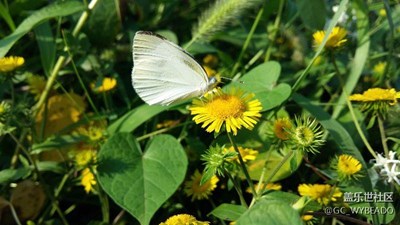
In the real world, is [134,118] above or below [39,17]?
below

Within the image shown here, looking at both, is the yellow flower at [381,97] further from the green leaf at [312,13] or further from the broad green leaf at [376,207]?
the green leaf at [312,13]

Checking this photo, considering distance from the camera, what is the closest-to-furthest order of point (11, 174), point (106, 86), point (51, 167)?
point (11, 174) → point (51, 167) → point (106, 86)

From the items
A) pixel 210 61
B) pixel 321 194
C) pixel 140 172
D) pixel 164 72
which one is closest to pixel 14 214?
pixel 140 172

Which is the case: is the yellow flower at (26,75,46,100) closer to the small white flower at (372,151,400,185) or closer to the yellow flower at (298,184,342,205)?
the yellow flower at (298,184,342,205)

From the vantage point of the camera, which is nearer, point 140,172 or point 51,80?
point 140,172

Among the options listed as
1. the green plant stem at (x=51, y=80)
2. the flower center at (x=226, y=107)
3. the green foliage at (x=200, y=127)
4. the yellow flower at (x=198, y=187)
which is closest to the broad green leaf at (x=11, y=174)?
the green foliage at (x=200, y=127)

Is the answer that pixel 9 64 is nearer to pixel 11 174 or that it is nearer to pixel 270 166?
pixel 11 174

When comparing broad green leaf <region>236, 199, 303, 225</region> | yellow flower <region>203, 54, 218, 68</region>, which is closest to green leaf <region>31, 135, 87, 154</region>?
yellow flower <region>203, 54, 218, 68</region>

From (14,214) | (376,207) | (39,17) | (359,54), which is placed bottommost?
(14,214)
